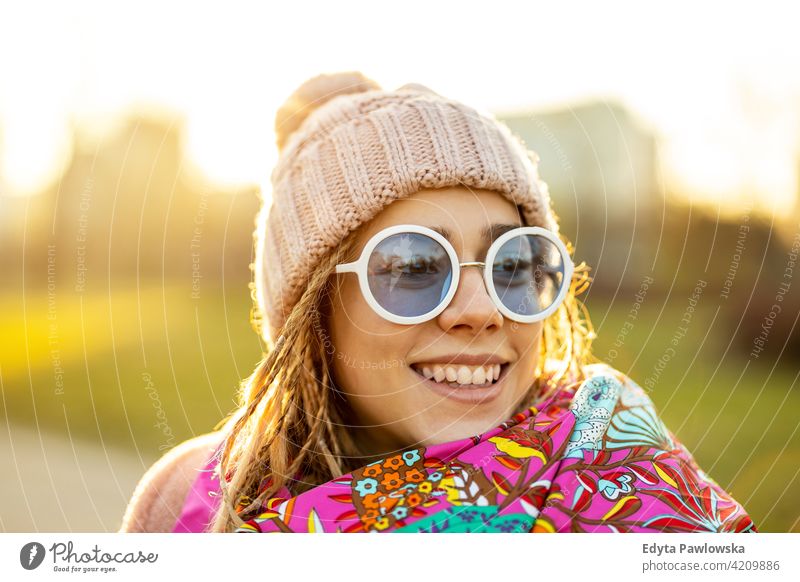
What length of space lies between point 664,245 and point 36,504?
537cm

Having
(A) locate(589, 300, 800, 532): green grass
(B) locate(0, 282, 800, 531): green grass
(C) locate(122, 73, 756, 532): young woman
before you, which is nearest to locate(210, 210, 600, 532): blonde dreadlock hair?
(C) locate(122, 73, 756, 532): young woman

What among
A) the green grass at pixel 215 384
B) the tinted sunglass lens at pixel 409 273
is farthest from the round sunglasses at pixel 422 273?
the green grass at pixel 215 384

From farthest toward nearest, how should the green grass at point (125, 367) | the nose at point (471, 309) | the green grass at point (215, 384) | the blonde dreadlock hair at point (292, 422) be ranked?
the green grass at point (125, 367), the green grass at point (215, 384), the blonde dreadlock hair at point (292, 422), the nose at point (471, 309)

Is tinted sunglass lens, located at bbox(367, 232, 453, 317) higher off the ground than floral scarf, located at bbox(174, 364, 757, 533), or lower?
higher

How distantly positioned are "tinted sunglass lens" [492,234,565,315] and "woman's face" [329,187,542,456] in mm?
53

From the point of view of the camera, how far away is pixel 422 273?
183cm

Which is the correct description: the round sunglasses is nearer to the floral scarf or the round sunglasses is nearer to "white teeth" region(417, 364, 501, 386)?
"white teeth" region(417, 364, 501, 386)

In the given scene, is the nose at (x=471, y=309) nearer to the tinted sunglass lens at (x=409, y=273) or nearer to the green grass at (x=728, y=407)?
the tinted sunglass lens at (x=409, y=273)

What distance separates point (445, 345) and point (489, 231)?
0.35 m

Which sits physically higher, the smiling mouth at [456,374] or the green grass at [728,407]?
the smiling mouth at [456,374]

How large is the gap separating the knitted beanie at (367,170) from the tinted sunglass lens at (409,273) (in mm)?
128

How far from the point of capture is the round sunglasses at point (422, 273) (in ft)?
5.94

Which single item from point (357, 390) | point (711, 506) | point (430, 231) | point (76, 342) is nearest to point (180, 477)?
point (357, 390)

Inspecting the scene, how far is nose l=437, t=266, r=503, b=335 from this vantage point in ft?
5.92
